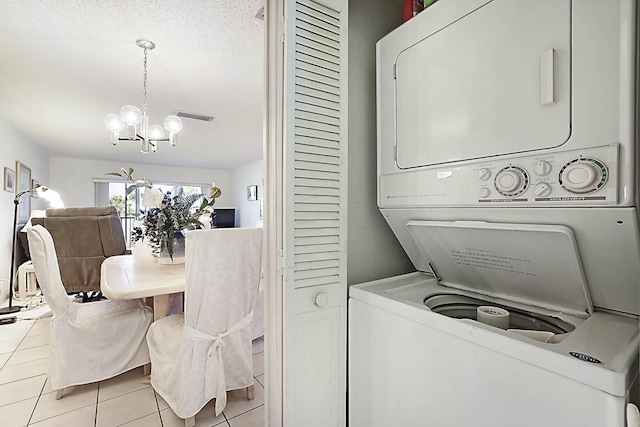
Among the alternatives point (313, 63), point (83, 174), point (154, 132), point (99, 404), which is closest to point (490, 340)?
point (313, 63)


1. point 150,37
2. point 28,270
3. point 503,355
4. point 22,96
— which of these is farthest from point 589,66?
point 28,270

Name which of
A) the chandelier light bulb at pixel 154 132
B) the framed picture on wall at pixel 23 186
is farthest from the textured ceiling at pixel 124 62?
the framed picture on wall at pixel 23 186

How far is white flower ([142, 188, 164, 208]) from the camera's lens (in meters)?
2.21

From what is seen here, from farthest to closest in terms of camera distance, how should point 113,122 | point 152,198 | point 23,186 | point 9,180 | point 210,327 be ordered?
point 23,186 < point 9,180 < point 113,122 < point 152,198 < point 210,327

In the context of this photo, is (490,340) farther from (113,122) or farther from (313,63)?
(113,122)

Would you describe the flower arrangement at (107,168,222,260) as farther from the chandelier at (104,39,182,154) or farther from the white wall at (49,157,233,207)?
the white wall at (49,157,233,207)

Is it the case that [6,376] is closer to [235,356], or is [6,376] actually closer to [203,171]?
[235,356]

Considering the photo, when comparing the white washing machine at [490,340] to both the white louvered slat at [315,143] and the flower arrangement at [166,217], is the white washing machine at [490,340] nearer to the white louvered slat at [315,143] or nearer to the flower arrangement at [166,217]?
the white louvered slat at [315,143]

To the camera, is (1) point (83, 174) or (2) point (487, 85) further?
(1) point (83, 174)

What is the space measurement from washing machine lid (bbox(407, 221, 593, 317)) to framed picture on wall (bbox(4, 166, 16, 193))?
16.1ft

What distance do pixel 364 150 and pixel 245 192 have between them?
6841 mm

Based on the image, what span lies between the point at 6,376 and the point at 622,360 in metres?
3.08

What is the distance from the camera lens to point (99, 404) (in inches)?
69.4

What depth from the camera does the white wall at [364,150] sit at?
3.97ft
